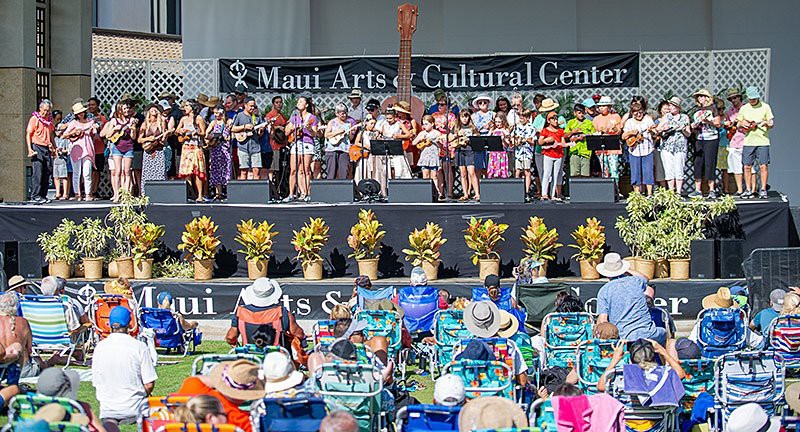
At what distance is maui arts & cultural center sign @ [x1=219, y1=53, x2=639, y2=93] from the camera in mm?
19359

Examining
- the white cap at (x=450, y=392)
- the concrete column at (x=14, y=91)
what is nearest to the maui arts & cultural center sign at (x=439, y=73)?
the concrete column at (x=14, y=91)

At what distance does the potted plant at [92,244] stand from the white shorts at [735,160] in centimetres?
924

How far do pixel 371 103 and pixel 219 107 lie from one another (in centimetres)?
235

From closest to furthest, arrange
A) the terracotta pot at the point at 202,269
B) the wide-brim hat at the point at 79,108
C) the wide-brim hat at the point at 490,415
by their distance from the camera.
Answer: the wide-brim hat at the point at 490,415, the terracotta pot at the point at 202,269, the wide-brim hat at the point at 79,108

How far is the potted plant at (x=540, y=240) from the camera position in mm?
16250

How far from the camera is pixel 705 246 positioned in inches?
622

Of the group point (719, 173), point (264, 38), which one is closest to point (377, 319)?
point (719, 173)

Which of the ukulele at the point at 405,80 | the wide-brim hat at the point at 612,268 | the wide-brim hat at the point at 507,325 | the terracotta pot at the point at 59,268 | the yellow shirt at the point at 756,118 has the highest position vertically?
the ukulele at the point at 405,80

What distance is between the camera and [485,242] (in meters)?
16.4

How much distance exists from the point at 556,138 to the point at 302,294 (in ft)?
14.3

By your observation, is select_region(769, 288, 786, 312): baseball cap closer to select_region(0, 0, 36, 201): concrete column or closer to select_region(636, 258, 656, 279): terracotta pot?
select_region(636, 258, 656, 279): terracotta pot

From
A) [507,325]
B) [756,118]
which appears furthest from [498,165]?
[507,325]

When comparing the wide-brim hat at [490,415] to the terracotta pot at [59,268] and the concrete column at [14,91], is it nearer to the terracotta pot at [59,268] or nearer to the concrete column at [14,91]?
the terracotta pot at [59,268]

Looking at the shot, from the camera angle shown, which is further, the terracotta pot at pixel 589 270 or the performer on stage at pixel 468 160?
the performer on stage at pixel 468 160
